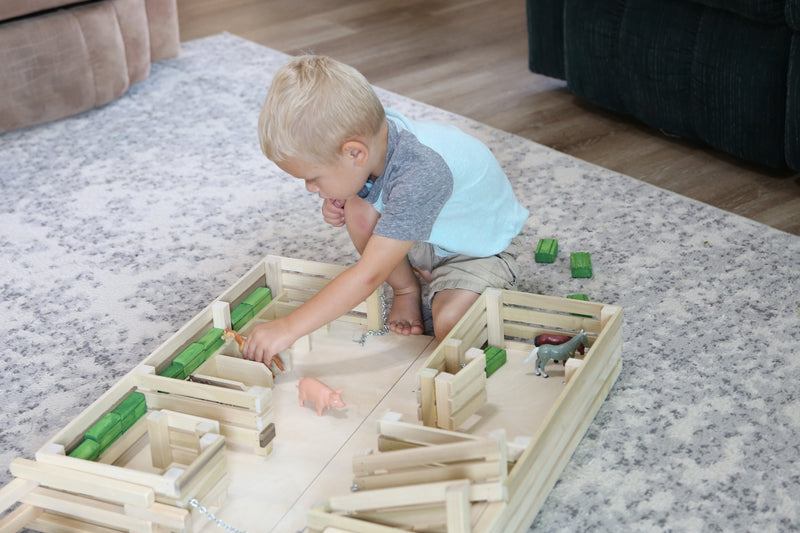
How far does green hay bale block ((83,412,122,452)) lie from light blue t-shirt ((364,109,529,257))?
36cm

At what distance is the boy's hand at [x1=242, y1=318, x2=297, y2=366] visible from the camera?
1091 mm

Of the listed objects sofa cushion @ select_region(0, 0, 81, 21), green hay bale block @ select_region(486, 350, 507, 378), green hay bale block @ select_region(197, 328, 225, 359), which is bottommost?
green hay bale block @ select_region(486, 350, 507, 378)

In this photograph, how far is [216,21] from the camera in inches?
105

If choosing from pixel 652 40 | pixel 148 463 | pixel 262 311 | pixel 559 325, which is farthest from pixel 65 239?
pixel 652 40

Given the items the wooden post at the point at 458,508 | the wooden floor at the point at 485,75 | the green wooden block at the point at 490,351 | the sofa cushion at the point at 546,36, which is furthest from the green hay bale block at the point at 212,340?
the sofa cushion at the point at 546,36

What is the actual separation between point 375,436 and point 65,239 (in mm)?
761

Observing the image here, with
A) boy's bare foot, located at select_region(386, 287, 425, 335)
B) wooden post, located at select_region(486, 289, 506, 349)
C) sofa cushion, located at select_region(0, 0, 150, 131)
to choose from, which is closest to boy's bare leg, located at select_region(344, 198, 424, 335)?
boy's bare foot, located at select_region(386, 287, 425, 335)

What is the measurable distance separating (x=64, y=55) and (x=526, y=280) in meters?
1.17

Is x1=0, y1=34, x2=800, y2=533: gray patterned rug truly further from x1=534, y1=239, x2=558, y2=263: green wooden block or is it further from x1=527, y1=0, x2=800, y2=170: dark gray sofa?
x1=527, y1=0, x2=800, y2=170: dark gray sofa

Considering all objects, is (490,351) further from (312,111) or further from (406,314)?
(312,111)

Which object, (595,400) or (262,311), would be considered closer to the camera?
(595,400)

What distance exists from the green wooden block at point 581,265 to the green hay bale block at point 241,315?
0.48 m

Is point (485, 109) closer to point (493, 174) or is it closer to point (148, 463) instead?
point (493, 174)

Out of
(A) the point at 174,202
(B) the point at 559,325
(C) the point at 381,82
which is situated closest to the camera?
(B) the point at 559,325
